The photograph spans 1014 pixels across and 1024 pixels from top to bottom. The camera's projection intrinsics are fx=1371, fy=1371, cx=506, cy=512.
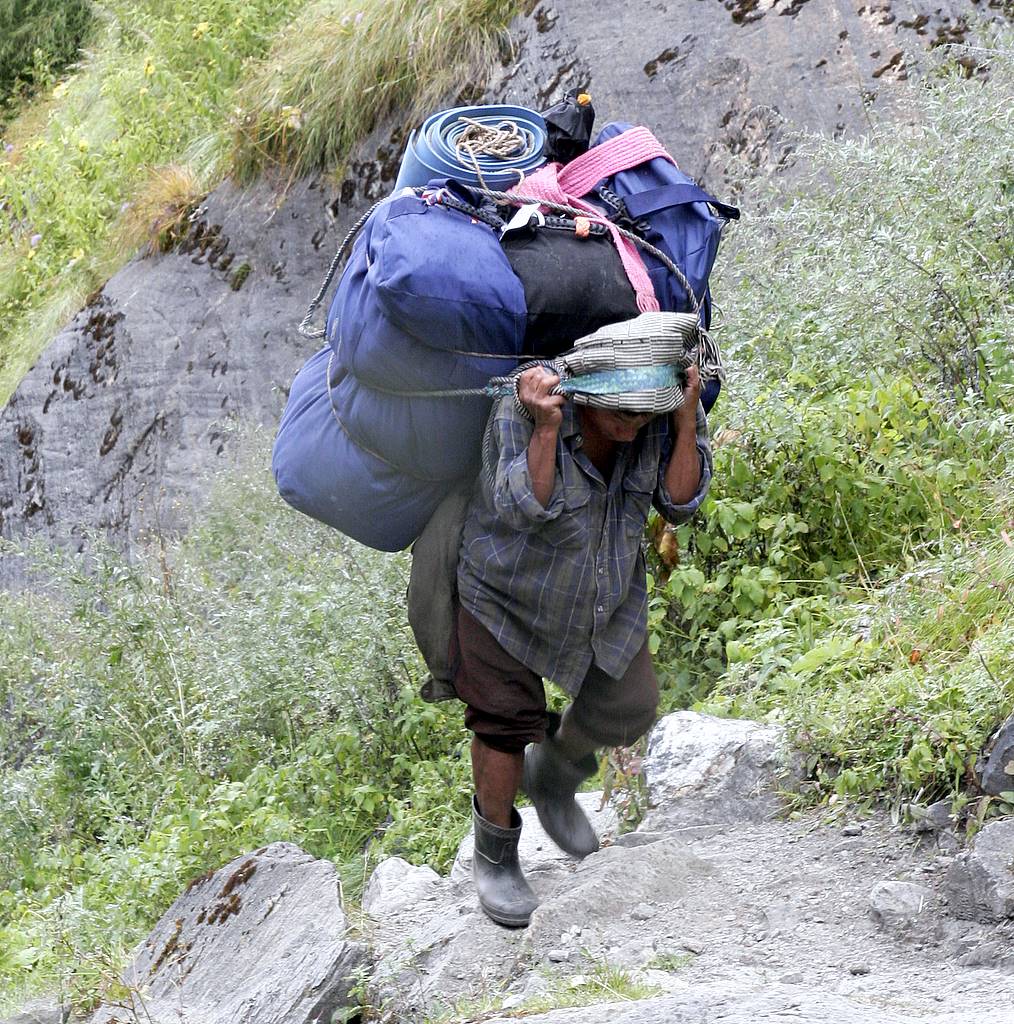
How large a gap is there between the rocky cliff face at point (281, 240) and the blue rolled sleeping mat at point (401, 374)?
15.6 ft

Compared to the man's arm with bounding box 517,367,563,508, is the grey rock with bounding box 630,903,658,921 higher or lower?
lower

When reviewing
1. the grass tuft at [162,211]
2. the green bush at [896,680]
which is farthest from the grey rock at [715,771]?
the grass tuft at [162,211]

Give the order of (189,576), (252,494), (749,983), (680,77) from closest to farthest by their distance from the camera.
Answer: (749,983) < (189,576) < (252,494) < (680,77)

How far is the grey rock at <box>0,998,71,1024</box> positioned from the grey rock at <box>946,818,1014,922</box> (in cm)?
273

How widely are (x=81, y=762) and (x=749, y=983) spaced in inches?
153

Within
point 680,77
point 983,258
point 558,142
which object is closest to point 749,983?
point 558,142

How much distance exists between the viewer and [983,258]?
5.44 meters

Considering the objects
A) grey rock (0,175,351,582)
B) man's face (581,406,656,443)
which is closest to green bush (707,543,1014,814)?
man's face (581,406,656,443)

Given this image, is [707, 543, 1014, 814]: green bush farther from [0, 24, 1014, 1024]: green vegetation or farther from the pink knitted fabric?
the pink knitted fabric

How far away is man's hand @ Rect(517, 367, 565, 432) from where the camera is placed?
301cm

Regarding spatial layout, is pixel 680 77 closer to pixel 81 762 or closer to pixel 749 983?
pixel 81 762

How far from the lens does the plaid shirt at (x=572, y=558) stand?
3.21m

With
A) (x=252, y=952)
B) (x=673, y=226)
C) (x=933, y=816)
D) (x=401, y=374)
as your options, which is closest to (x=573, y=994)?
(x=933, y=816)

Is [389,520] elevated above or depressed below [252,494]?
above
